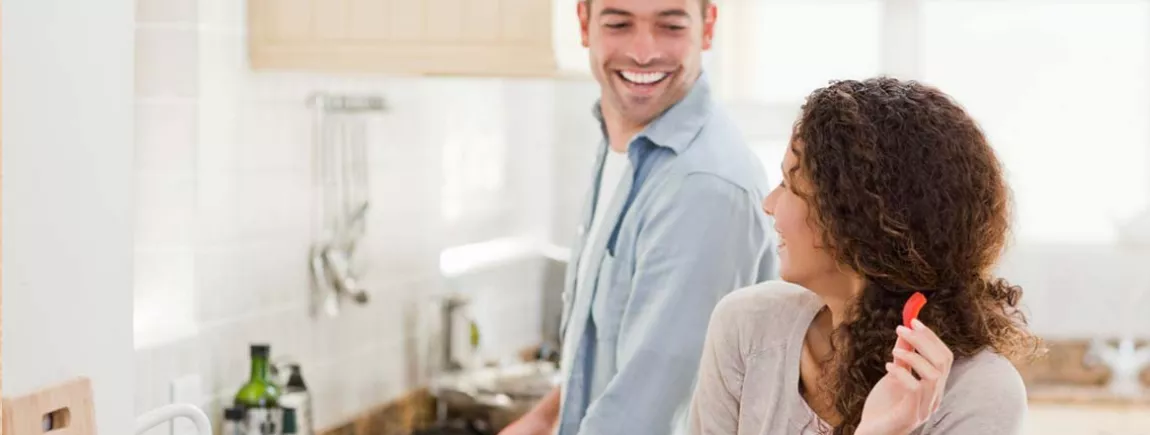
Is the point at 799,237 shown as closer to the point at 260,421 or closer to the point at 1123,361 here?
the point at 260,421

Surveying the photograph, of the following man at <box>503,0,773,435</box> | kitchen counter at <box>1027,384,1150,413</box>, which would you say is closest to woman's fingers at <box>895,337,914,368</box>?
man at <box>503,0,773,435</box>

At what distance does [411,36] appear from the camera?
9.92 ft

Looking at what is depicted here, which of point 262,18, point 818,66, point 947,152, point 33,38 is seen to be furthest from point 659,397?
point 818,66

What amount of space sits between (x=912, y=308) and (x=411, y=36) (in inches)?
58.8

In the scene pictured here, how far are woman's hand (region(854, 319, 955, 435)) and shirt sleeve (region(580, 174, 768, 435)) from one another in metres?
0.53

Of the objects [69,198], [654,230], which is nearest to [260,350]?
[654,230]

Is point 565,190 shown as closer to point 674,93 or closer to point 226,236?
point 226,236

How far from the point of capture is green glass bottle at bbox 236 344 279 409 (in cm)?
305

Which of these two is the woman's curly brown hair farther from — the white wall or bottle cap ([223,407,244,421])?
bottle cap ([223,407,244,421])

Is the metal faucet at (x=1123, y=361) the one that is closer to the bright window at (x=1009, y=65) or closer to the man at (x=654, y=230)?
the bright window at (x=1009, y=65)

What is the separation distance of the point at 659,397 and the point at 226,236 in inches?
44.9

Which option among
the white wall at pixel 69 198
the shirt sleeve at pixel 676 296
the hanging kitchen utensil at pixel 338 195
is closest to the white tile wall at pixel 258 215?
the hanging kitchen utensil at pixel 338 195

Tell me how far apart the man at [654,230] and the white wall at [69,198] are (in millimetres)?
760

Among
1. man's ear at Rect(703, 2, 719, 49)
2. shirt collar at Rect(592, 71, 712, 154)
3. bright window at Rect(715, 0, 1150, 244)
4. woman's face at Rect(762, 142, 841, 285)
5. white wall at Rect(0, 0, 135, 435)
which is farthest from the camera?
bright window at Rect(715, 0, 1150, 244)
